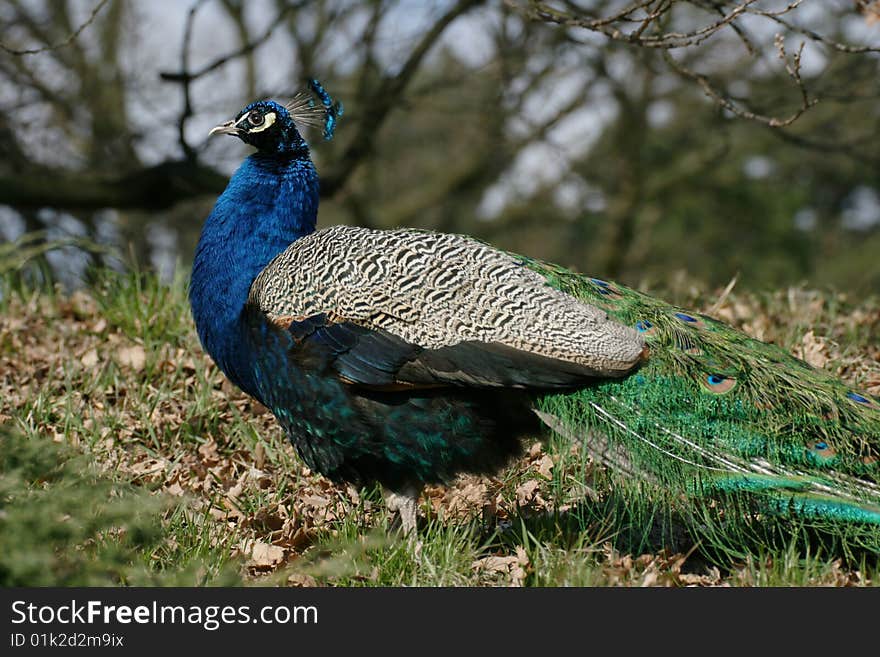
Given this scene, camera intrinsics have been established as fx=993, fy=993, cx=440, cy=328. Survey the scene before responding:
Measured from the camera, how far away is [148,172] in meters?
7.54

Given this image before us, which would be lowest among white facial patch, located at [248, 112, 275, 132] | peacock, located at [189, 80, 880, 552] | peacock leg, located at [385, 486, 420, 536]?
peacock leg, located at [385, 486, 420, 536]

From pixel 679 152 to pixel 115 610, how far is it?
12.7m

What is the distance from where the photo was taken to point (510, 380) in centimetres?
353

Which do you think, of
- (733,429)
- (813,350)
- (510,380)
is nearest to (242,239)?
(510,380)

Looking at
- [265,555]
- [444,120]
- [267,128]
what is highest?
[444,120]

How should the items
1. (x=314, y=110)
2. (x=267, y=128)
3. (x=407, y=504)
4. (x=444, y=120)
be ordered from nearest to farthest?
(x=407, y=504), (x=267, y=128), (x=314, y=110), (x=444, y=120)

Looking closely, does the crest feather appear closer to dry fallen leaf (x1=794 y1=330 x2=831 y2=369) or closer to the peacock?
the peacock

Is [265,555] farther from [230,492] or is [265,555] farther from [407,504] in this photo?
[230,492]

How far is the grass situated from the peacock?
213 millimetres

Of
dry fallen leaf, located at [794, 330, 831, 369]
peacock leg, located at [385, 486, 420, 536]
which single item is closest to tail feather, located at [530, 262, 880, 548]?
peacock leg, located at [385, 486, 420, 536]

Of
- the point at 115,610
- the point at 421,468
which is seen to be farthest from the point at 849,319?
the point at 115,610

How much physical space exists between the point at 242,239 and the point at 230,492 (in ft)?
3.83

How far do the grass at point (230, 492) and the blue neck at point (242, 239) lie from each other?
0.70 meters

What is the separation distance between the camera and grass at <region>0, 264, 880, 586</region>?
318 cm
